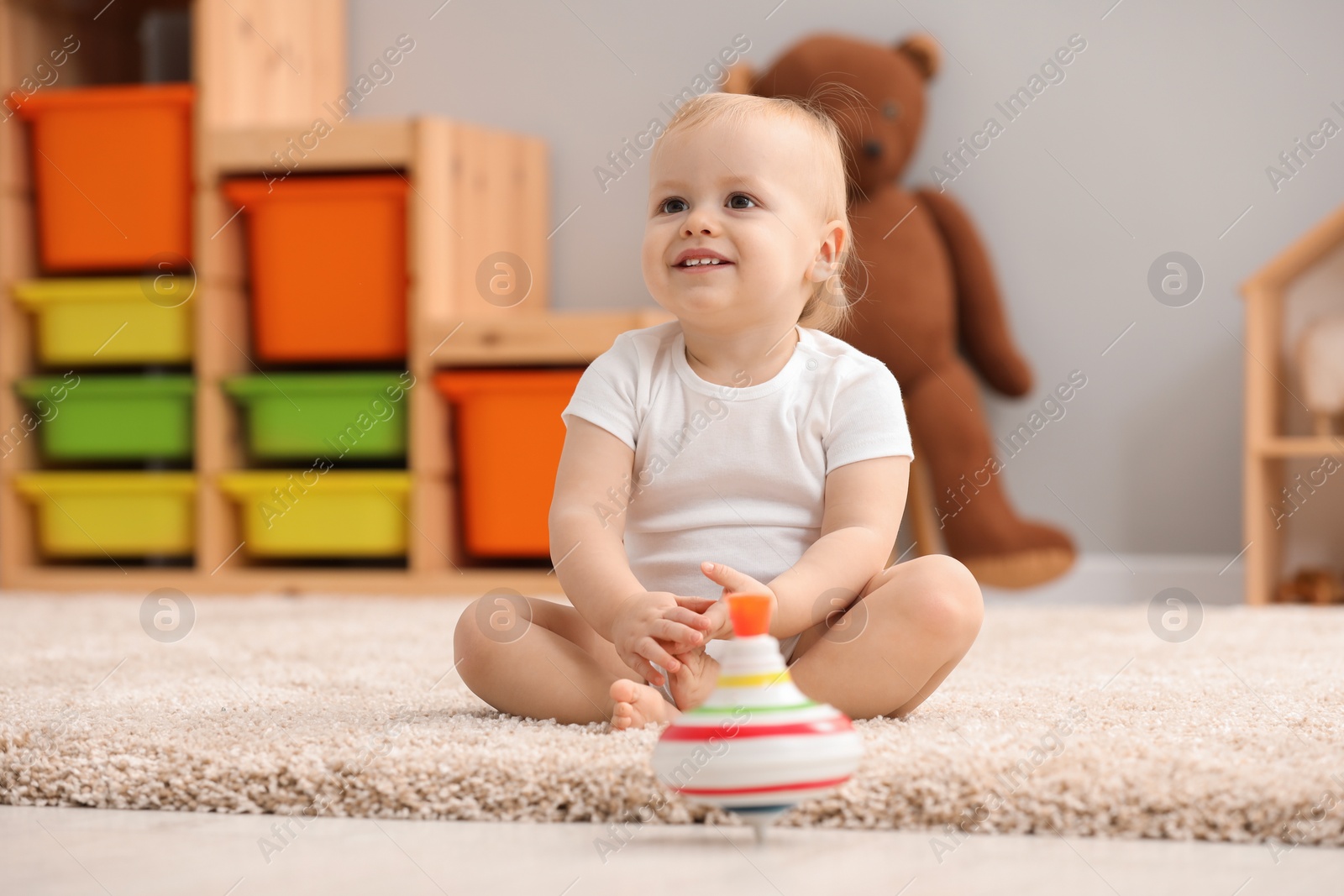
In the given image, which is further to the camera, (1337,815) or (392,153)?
(392,153)

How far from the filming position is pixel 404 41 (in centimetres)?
237

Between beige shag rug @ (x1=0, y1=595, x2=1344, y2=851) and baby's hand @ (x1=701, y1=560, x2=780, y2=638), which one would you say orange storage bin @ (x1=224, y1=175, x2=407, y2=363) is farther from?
baby's hand @ (x1=701, y1=560, x2=780, y2=638)

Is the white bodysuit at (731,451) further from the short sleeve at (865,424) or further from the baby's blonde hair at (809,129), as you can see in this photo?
the baby's blonde hair at (809,129)

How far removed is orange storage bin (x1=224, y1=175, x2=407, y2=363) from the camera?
1.96 metres

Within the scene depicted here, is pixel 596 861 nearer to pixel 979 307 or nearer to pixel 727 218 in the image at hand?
pixel 727 218

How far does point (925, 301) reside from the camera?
1.96m

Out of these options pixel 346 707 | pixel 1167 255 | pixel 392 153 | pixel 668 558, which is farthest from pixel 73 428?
pixel 1167 255

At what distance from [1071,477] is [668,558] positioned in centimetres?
138

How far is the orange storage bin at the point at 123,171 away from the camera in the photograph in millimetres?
2021

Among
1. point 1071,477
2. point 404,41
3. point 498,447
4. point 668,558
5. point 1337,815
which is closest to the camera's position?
point 1337,815

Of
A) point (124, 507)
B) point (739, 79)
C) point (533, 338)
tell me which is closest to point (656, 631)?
point (533, 338)

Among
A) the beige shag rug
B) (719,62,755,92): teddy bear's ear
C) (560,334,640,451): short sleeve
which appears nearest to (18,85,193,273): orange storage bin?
(719,62,755,92): teddy bear's ear

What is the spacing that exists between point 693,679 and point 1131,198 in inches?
62.6

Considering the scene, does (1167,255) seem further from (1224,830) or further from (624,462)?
(1224,830)
